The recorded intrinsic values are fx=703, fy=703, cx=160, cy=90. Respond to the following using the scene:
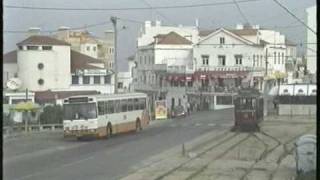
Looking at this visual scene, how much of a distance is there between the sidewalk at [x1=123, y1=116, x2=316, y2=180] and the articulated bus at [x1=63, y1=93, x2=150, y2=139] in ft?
13.5

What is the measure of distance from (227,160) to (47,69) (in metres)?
41.8

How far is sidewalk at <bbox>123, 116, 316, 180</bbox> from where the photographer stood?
720 inches

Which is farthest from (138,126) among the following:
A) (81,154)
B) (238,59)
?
(238,59)

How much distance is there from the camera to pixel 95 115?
32.0 metres

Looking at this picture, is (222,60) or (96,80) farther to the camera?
(222,60)

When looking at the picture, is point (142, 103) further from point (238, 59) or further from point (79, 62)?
point (238, 59)

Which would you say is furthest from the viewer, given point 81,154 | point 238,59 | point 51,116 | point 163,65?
point 163,65

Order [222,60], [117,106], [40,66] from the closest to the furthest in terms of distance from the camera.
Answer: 1. [117,106]
2. [40,66]
3. [222,60]

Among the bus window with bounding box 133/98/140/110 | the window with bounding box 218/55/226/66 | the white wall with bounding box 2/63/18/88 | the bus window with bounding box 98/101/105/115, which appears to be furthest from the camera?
the window with bounding box 218/55/226/66

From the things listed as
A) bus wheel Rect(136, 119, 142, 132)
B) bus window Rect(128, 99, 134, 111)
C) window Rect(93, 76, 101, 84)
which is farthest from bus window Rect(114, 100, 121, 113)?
window Rect(93, 76, 101, 84)

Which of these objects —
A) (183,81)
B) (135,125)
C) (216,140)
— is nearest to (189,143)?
(216,140)

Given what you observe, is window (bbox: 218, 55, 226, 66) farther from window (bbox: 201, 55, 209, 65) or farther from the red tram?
the red tram

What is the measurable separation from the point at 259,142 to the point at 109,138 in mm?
7280

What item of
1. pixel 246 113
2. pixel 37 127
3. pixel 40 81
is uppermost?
pixel 40 81
